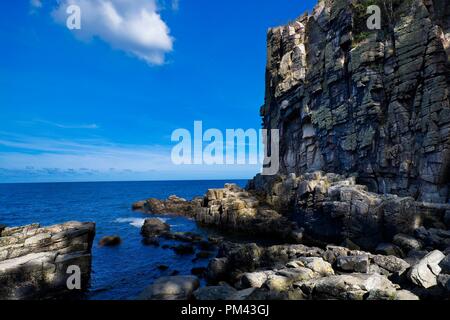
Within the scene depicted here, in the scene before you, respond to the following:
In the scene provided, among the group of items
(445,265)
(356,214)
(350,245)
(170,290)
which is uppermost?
(356,214)

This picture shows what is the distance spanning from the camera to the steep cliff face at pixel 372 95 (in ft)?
122

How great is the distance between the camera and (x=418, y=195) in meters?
37.7

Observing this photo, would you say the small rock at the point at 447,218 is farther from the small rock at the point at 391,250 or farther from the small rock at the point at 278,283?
the small rock at the point at 278,283

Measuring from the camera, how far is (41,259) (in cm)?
2439

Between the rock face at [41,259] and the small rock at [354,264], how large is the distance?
2222cm

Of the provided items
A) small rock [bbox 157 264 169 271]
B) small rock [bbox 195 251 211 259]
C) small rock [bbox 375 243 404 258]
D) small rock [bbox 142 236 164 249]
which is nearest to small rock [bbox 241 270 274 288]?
small rock [bbox 157 264 169 271]

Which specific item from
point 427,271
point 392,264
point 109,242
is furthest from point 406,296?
point 109,242

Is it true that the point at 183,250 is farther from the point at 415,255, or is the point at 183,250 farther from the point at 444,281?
the point at 444,281

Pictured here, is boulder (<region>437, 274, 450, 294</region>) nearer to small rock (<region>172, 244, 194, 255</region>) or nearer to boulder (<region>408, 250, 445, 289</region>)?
boulder (<region>408, 250, 445, 289</region>)

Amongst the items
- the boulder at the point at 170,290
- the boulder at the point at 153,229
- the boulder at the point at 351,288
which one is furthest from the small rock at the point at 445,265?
the boulder at the point at 153,229

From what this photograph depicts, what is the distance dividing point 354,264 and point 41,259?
1000 inches

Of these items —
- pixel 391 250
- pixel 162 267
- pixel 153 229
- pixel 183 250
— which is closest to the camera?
pixel 391 250

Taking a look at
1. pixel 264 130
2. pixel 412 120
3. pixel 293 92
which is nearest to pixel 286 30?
pixel 293 92

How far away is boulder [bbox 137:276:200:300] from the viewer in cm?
1897
